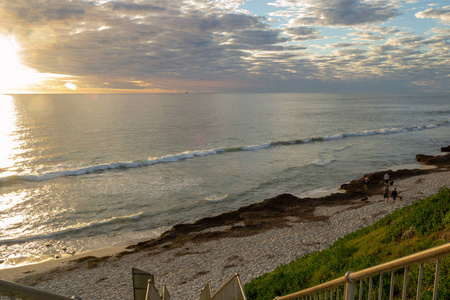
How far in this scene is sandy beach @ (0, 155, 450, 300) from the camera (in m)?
14.6

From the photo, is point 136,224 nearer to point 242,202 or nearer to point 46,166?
point 242,202

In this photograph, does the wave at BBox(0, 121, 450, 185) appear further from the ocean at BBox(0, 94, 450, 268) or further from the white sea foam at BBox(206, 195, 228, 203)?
the white sea foam at BBox(206, 195, 228, 203)

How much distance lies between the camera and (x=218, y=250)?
17.5 meters

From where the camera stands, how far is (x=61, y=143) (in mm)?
53281

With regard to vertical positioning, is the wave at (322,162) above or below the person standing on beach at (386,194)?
below

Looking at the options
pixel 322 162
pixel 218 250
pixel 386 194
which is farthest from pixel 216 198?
pixel 322 162

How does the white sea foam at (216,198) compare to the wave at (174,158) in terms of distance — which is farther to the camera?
the wave at (174,158)

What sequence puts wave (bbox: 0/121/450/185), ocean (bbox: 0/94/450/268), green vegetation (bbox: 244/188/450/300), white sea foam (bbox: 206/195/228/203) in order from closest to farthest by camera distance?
green vegetation (bbox: 244/188/450/300) → ocean (bbox: 0/94/450/268) → white sea foam (bbox: 206/195/228/203) → wave (bbox: 0/121/450/185)

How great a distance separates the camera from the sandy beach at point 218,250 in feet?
47.9

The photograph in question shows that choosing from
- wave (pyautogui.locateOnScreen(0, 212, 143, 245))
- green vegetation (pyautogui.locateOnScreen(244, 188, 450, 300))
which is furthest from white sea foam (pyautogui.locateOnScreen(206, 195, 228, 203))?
green vegetation (pyautogui.locateOnScreen(244, 188, 450, 300))

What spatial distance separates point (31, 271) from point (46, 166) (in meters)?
25.5

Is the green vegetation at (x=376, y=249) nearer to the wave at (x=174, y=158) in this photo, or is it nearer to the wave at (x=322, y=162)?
the wave at (x=322, y=162)

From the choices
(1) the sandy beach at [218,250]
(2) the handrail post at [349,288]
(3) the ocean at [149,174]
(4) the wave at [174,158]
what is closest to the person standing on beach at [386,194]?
(1) the sandy beach at [218,250]

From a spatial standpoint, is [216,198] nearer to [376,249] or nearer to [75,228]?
[75,228]
